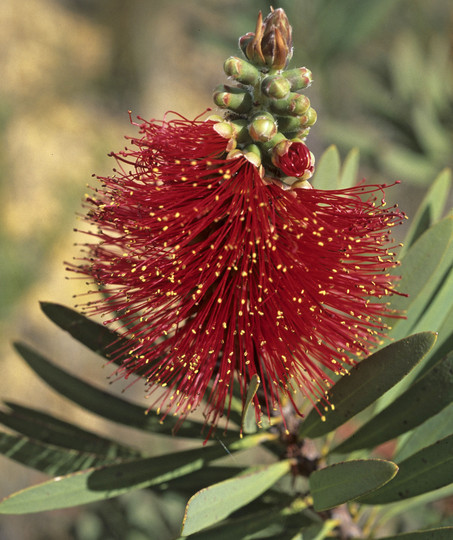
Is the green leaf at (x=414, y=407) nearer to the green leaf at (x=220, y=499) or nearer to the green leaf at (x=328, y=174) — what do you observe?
the green leaf at (x=220, y=499)

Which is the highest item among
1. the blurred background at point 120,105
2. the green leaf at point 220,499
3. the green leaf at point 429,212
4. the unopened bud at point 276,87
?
the blurred background at point 120,105

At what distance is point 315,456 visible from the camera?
3.88ft

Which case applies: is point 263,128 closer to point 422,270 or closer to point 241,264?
point 241,264

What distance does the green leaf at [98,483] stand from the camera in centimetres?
101

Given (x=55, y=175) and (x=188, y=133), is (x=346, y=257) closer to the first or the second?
(x=188, y=133)

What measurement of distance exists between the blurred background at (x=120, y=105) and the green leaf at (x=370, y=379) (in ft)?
2.22

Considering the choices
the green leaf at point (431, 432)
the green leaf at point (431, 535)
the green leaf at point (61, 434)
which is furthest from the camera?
the green leaf at point (61, 434)

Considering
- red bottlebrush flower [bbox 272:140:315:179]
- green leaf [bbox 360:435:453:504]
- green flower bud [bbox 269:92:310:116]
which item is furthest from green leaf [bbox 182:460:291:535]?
green flower bud [bbox 269:92:310:116]

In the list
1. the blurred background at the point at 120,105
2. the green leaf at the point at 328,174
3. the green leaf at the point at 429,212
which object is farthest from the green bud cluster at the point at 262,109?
the blurred background at the point at 120,105

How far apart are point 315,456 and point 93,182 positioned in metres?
4.49

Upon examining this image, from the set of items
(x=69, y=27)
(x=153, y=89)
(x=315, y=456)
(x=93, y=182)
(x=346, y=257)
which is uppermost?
(x=69, y=27)

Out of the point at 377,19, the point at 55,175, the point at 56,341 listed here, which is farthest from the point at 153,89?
the point at 377,19

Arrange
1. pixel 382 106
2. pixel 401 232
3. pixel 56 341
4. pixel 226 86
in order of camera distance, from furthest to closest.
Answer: pixel 401 232, pixel 56 341, pixel 382 106, pixel 226 86

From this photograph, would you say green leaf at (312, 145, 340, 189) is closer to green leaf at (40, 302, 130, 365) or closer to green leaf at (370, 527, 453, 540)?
green leaf at (40, 302, 130, 365)
